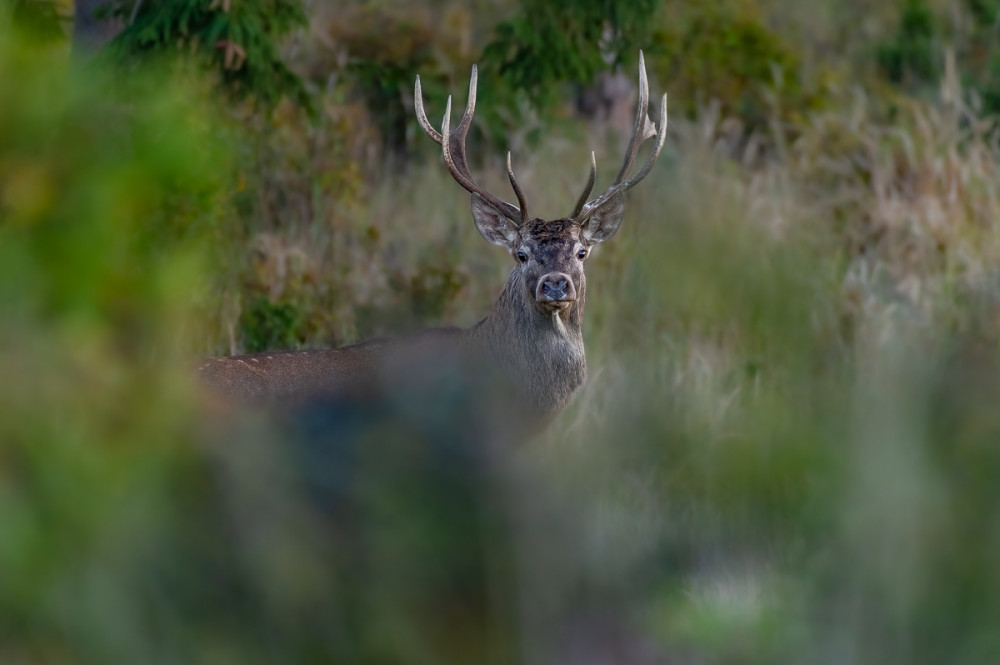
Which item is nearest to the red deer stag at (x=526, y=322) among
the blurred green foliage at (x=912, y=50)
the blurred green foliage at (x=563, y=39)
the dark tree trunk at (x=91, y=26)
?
the blurred green foliage at (x=563, y=39)

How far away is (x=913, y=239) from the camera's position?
896 centimetres

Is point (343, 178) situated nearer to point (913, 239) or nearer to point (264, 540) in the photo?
point (913, 239)

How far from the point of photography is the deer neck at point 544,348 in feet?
21.0

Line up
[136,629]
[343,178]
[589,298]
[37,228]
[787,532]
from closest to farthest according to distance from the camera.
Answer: [37,228], [136,629], [787,532], [589,298], [343,178]

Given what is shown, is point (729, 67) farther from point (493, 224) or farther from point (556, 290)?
point (556, 290)

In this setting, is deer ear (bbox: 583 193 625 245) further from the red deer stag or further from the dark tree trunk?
the dark tree trunk

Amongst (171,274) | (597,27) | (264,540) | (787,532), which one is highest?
(597,27)

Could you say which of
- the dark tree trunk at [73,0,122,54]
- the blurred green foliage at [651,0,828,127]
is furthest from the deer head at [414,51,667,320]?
the blurred green foliage at [651,0,828,127]

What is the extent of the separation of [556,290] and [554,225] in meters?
0.48

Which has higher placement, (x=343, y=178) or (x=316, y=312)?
(x=343, y=178)

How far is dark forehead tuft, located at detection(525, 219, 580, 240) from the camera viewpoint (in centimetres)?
646

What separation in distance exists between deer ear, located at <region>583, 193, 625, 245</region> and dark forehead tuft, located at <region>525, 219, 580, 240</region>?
21cm

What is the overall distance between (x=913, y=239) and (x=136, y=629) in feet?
26.2

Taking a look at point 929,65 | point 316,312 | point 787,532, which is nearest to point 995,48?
point 929,65
